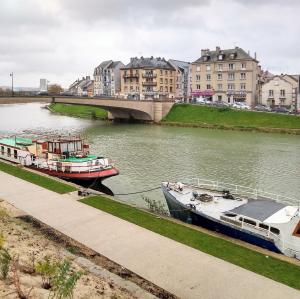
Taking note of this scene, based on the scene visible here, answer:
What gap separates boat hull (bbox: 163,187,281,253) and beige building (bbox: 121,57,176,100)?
89766 millimetres

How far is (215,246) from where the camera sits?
15.3 metres

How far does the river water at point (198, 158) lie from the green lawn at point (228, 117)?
207 inches

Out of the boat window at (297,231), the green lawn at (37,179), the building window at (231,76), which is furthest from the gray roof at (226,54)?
the boat window at (297,231)

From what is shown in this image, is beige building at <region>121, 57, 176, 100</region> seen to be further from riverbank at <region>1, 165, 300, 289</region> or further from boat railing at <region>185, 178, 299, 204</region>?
riverbank at <region>1, 165, 300, 289</region>

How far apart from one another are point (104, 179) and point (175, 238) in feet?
50.7

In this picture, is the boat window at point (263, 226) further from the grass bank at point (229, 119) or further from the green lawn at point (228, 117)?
the green lawn at point (228, 117)

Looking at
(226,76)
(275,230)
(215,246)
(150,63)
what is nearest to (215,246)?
(215,246)

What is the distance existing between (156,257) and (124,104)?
64.8 m

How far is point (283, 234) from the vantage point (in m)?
16.0

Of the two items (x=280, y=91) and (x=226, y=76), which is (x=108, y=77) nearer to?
(x=226, y=76)

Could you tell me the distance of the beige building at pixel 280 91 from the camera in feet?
292

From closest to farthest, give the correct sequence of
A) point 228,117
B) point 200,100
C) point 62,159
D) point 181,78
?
point 62,159 < point 228,117 < point 200,100 < point 181,78

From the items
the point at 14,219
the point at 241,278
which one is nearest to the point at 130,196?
the point at 14,219

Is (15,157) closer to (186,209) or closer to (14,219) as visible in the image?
(14,219)
